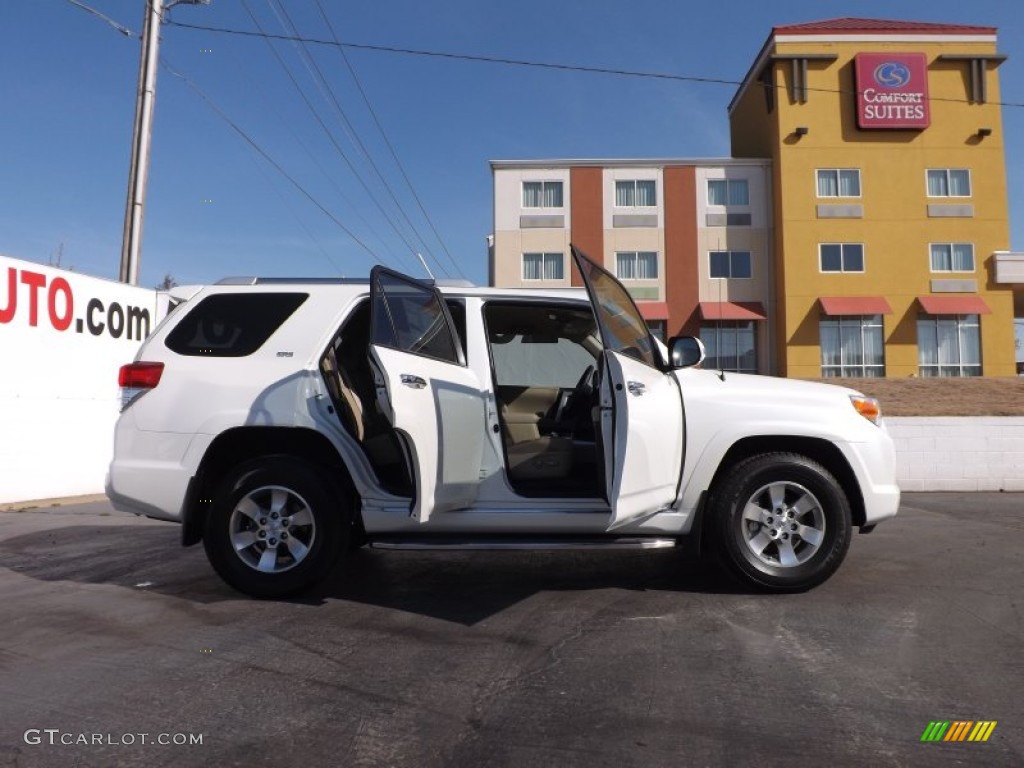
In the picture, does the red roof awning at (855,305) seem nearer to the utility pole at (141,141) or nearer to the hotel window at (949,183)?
the hotel window at (949,183)

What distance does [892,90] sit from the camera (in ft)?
110

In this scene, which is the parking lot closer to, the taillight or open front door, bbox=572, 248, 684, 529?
open front door, bbox=572, 248, 684, 529

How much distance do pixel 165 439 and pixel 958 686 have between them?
174 inches

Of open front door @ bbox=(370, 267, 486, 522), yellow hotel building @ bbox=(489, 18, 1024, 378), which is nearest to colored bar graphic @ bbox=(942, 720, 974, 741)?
open front door @ bbox=(370, 267, 486, 522)

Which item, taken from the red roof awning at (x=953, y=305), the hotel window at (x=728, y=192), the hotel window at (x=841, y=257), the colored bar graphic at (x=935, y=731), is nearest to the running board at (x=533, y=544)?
the colored bar graphic at (x=935, y=731)

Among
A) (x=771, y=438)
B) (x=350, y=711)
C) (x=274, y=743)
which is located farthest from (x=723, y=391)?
(x=274, y=743)

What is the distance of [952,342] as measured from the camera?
33.6 m

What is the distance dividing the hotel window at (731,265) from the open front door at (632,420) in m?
Answer: 31.7

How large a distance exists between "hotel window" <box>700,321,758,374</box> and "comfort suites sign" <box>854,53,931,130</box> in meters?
10.00

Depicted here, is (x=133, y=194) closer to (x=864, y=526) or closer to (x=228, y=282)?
(x=228, y=282)

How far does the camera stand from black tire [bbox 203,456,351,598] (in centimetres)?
476

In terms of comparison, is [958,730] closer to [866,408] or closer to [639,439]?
[639,439]

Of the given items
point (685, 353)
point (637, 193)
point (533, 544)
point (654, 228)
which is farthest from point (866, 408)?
point (637, 193)

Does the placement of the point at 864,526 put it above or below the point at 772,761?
above
